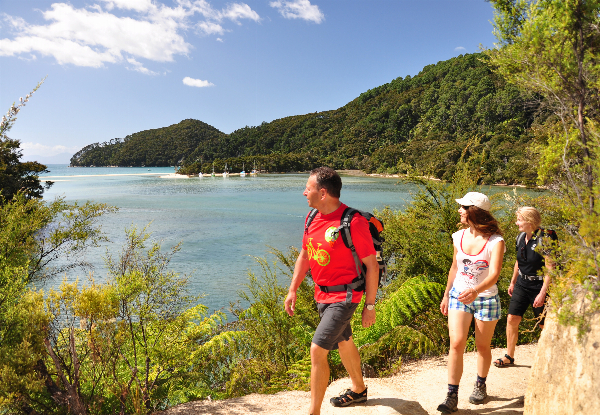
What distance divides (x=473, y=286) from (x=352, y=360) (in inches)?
43.5

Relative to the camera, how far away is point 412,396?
135 inches

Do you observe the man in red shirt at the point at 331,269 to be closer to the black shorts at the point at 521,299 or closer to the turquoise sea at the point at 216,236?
the black shorts at the point at 521,299

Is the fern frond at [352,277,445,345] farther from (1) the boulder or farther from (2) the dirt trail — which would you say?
(1) the boulder

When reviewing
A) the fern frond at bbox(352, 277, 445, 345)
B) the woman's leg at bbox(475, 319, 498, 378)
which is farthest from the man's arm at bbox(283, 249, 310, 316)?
the fern frond at bbox(352, 277, 445, 345)

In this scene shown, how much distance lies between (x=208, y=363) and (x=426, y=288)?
10.9 ft

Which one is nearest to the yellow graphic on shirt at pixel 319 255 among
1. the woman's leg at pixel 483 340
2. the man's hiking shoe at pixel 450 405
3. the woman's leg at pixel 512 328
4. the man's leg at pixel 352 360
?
the man's leg at pixel 352 360

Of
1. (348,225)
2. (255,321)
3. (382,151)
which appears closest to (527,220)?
(348,225)

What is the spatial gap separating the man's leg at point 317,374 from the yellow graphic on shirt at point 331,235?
76cm

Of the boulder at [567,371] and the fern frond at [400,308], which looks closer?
the boulder at [567,371]

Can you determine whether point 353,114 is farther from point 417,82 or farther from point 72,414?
point 72,414

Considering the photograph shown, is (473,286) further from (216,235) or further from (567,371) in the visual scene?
(216,235)

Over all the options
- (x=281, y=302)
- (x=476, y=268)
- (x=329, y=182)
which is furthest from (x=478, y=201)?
(x=281, y=302)

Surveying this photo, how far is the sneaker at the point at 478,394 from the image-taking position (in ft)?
10.2

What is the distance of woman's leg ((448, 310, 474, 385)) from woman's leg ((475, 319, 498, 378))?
0.46ft
